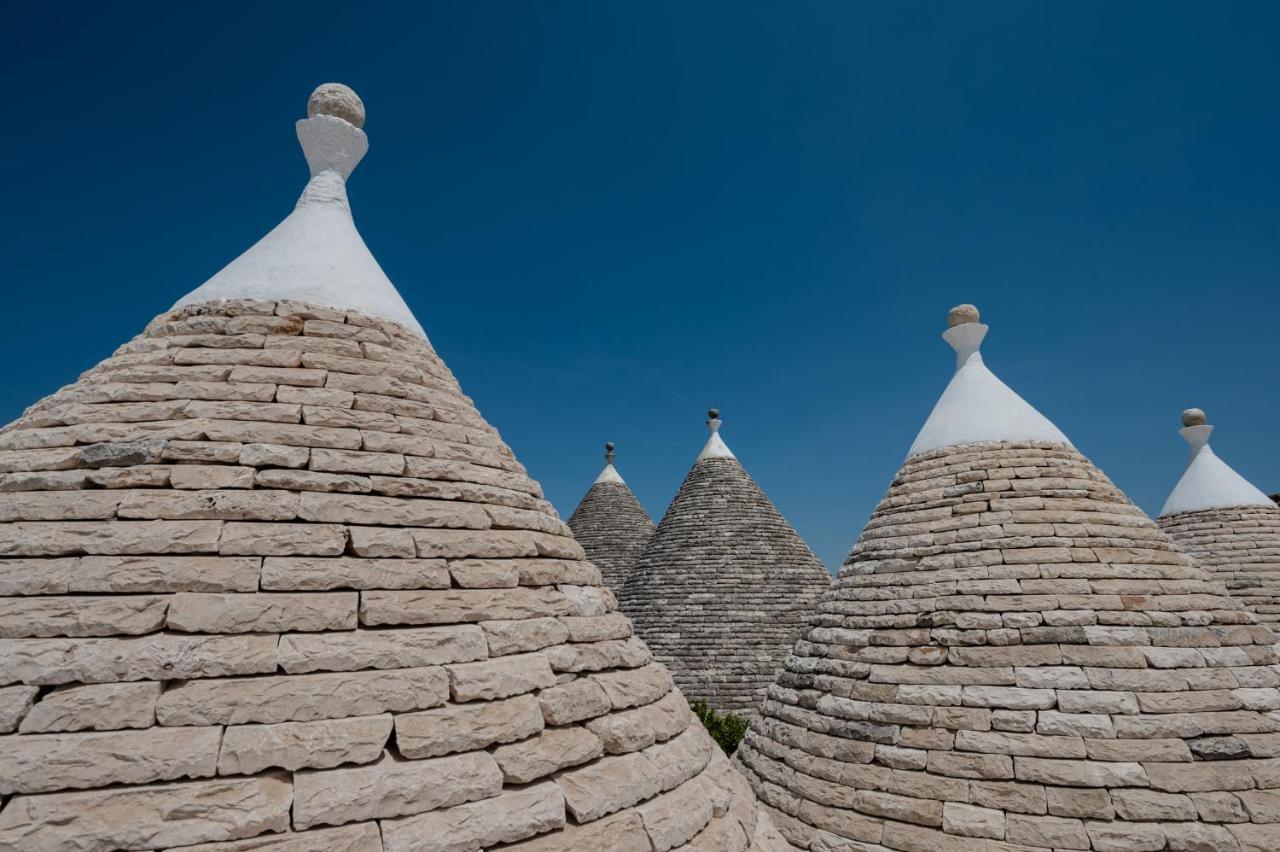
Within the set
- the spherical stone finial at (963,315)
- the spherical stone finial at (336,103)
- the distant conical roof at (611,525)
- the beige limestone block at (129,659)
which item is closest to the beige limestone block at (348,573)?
the beige limestone block at (129,659)

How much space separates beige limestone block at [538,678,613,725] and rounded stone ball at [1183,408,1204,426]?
1372cm

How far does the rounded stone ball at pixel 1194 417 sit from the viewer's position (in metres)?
12.2

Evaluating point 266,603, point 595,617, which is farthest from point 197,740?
point 595,617

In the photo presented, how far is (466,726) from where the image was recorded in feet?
7.75

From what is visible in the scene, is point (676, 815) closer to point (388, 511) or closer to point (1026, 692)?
point (388, 511)

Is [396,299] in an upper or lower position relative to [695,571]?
lower

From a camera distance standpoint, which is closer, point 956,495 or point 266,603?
point 266,603

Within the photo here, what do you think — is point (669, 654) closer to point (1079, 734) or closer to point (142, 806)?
point (1079, 734)

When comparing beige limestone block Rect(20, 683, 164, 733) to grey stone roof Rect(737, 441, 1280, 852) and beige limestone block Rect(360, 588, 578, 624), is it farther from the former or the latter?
grey stone roof Rect(737, 441, 1280, 852)

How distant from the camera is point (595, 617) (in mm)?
3158

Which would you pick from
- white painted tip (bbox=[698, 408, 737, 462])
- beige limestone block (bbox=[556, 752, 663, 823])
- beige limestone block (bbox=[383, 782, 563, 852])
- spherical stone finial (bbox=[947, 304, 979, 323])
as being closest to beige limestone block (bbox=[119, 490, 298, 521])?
beige limestone block (bbox=[383, 782, 563, 852])

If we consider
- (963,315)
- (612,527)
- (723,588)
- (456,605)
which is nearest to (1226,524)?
(963,315)

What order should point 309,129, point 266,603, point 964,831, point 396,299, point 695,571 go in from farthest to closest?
point 695,571 < point 964,831 < point 309,129 < point 396,299 < point 266,603

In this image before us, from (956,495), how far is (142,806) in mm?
6098
